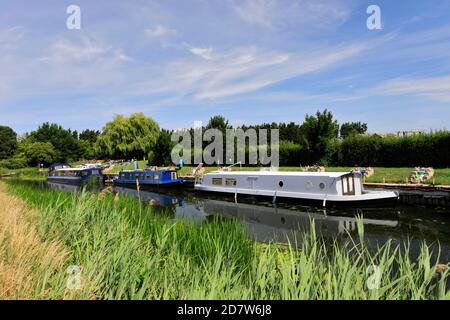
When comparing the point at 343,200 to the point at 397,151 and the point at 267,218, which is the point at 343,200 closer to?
the point at 267,218

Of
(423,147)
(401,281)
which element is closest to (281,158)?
(423,147)

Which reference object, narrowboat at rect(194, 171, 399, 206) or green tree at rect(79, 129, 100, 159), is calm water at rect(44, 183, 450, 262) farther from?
green tree at rect(79, 129, 100, 159)

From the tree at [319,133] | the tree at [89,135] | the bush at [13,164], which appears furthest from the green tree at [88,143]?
the tree at [319,133]

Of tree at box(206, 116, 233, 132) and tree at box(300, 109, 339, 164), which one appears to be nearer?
tree at box(300, 109, 339, 164)

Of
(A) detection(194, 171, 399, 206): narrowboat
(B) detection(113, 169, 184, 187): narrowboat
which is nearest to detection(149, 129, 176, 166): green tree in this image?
(B) detection(113, 169, 184, 187): narrowboat

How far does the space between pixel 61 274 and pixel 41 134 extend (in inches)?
3448

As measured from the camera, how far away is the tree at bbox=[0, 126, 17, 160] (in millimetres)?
74812

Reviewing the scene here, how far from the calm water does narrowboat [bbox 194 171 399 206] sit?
0.53m

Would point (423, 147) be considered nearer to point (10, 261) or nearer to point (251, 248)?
point (251, 248)

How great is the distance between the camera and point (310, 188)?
19469mm

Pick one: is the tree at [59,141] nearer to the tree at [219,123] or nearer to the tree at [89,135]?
the tree at [89,135]

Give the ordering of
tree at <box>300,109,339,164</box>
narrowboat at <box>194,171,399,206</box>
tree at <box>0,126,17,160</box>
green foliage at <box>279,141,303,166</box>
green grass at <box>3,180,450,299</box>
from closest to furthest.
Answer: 1. green grass at <box>3,180,450,299</box>
2. narrowboat at <box>194,171,399,206</box>
3. tree at <box>300,109,339,164</box>
4. green foliage at <box>279,141,303,166</box>
5. tree at <box>0,126,17,160</box>
